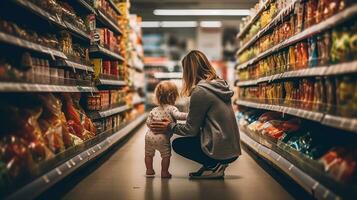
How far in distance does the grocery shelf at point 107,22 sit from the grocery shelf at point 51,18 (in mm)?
651

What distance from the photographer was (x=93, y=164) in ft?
16.0

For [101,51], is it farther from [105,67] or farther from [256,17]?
[256,17]

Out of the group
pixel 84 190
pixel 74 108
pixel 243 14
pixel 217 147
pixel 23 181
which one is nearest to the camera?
pixel 23 181

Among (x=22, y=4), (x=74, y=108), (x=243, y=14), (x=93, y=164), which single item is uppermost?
(x=243, y=14)

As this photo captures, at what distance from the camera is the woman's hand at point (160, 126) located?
4.01m

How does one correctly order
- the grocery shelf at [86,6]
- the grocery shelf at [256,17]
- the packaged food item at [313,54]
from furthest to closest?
1. the grocery shelf at [256,17]
2. the grocery shelf at [86,6]
3. the packaged food item at [313,54]

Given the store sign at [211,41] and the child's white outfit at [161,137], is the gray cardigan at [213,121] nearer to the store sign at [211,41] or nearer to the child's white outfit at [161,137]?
the child's white outfit at [161,137]

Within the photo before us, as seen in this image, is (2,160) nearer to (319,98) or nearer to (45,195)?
(45,195)

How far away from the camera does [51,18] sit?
3.54m

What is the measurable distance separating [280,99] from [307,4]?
1.21m

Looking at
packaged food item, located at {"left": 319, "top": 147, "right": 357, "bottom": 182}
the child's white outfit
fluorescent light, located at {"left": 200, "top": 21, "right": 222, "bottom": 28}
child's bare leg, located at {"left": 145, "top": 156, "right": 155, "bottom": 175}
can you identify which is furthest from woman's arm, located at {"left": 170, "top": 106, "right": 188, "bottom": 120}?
fluorescent light, located at {"left": 200, "top": 21, "right": 222, "bottom": 28}

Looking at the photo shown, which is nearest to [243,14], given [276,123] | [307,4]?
[276,123]

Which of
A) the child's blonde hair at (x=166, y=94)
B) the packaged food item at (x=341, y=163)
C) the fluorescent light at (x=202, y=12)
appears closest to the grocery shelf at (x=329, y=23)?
the packaged food item at (x=341, y=163)

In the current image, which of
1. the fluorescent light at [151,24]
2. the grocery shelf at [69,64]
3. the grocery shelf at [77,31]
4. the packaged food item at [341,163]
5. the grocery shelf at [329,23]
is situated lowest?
the packaged food item at [341,163]
